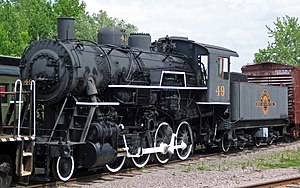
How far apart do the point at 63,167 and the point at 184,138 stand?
494 centimetres

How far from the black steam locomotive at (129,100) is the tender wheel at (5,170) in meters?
1.12

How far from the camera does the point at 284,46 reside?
2354 inches

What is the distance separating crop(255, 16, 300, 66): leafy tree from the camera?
193 feet

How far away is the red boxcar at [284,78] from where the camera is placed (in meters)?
22.3

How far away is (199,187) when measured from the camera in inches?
430

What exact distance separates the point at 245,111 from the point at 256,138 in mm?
2386

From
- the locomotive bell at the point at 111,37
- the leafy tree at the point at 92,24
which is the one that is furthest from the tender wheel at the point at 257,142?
the leafy tree at the point at 92,24

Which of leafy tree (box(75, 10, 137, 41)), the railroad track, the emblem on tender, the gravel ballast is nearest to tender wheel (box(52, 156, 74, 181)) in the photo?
the railroad track

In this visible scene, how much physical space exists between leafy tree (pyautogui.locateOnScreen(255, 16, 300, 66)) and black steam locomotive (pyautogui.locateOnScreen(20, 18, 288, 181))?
135 feet

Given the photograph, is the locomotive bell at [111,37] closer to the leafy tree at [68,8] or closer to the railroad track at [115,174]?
the railroad track at [115,174]

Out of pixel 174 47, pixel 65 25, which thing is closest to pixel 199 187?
pixel 65 25

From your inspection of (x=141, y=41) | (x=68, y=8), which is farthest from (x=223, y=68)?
(x=68, y=8)

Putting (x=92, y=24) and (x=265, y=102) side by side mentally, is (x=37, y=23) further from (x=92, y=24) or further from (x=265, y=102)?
(x=265, y=102)

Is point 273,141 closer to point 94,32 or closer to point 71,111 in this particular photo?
point 71,111
